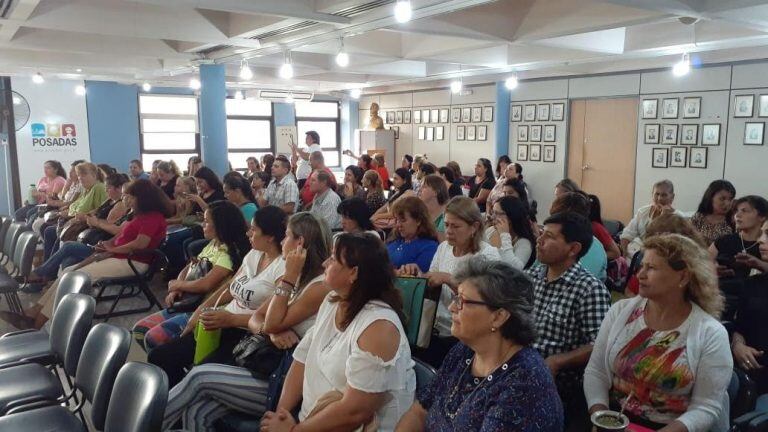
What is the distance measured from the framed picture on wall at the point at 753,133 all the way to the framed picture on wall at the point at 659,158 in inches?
41.9

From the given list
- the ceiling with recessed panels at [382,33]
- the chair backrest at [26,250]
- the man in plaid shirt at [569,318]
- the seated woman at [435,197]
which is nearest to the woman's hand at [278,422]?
the man in plaid shirt at [569,318]

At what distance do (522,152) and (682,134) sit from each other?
279 centimetres

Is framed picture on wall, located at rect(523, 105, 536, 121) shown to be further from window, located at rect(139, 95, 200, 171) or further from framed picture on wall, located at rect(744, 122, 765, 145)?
window, located at rect(139, 95, 200, 171)

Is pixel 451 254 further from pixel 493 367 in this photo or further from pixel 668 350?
pixel 493 367

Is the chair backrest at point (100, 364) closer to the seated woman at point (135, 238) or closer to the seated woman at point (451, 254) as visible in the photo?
the seated woman at point (451, 254)

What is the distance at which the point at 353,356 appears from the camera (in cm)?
199

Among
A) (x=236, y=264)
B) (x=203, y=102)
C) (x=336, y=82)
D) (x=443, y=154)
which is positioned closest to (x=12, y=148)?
(x=203, y=102)

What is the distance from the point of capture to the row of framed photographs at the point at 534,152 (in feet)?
31.6

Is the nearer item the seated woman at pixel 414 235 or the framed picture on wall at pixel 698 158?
the seated woman at pixel 414 235

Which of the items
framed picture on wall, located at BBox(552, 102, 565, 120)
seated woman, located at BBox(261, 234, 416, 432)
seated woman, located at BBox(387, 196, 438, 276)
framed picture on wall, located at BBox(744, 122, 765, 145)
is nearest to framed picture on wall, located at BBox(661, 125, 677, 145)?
framed picture on wall, located at BBox(744, 122, 765, 145)

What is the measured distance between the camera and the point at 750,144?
7164 millimetres

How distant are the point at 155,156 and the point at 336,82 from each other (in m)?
4.16

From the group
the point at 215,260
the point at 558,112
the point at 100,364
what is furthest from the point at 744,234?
the point at 558,112

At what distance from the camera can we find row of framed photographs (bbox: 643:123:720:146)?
297 inches
